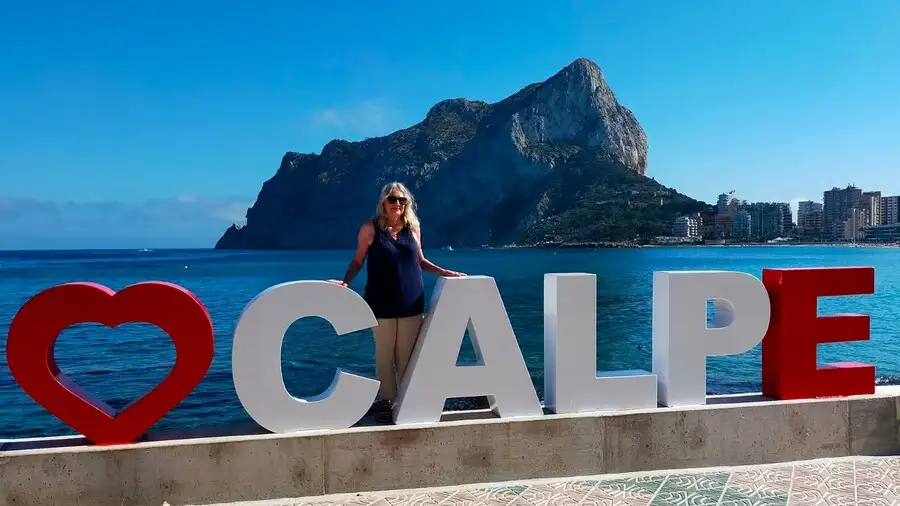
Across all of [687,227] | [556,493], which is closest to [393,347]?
[556,493]

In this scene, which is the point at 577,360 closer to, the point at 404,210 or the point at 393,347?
the point at 393,347

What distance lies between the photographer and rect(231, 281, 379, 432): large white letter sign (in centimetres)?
552

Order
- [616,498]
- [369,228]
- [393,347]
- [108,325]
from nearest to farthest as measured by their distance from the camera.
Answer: [108,325] → [616,498] → [369,228] → [393,347]

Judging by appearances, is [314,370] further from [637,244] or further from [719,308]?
[637,244]

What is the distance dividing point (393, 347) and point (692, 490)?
3042 mm

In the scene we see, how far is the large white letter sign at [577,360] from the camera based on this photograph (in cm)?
612

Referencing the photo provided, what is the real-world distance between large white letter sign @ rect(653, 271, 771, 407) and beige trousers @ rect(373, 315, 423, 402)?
2.52 m

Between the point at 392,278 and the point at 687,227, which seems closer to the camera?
the point at 392,278

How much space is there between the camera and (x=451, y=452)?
569 cm

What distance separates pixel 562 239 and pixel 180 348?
167 m

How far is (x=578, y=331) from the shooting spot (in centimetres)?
616

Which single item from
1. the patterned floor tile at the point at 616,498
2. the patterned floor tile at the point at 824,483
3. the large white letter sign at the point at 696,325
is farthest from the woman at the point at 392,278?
the patterned floor tile at the point at 824,483

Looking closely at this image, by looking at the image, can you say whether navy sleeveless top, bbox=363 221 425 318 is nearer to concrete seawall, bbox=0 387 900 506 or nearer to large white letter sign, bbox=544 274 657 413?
concrete seawall, bbox=0 387 900 506

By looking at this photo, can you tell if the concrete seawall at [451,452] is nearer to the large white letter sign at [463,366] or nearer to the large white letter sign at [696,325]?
the large white letter sign at [463,366]
